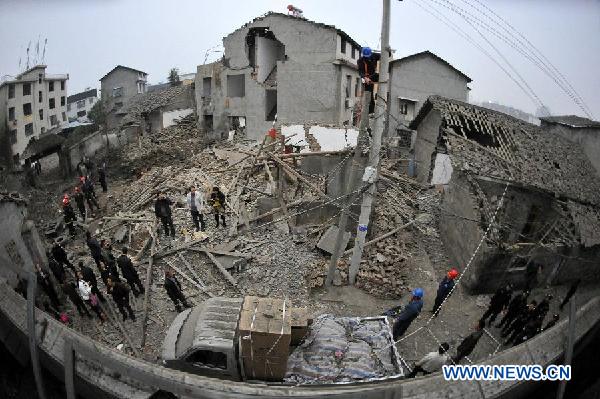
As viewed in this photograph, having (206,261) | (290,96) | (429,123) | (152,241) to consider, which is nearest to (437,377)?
(206,261)

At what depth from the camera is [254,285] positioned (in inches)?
477

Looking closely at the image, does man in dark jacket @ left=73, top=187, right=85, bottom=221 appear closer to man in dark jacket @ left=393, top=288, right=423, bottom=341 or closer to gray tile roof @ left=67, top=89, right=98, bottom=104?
man in dark jacket @ left=393, top=288, right=423, bottom=341

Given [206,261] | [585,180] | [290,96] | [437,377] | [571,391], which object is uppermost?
[290,96]

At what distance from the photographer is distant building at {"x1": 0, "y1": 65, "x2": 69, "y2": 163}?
112ft

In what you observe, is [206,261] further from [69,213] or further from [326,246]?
[69,213]

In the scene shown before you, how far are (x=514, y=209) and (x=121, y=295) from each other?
13330 mm

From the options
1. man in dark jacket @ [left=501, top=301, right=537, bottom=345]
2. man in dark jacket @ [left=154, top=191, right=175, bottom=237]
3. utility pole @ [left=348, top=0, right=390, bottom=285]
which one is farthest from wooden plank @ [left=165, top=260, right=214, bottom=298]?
man in dark jacket @ [left=501, top=301, right=537, bottom=345]

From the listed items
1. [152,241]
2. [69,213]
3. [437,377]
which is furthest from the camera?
[69,213]

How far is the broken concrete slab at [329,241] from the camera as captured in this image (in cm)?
1340

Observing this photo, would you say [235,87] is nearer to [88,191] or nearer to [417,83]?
[417,83]

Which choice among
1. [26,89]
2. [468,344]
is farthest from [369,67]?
[26,89]

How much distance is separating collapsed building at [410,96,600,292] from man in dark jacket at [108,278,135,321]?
368 inches

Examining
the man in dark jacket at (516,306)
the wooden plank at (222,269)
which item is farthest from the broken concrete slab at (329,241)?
the man in dark jacket at (516,306)

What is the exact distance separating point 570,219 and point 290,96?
20737mm
